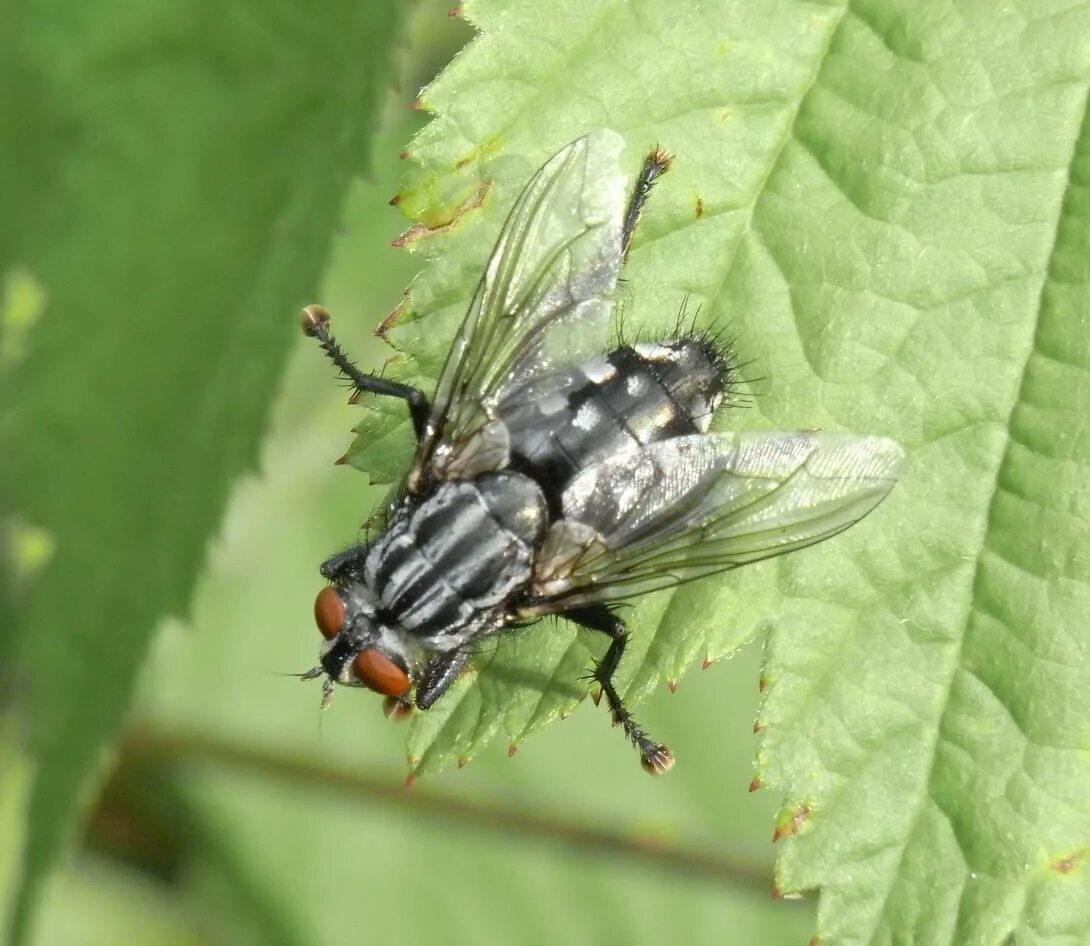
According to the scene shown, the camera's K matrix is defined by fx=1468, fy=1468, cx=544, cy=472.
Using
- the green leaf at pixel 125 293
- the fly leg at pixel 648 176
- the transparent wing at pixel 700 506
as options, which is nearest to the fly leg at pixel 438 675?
the transparent wing at pixel 700 506

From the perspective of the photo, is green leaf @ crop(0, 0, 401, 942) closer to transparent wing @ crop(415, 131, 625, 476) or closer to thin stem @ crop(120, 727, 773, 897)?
transparent wing @ crop(415, 131, 625, 476)

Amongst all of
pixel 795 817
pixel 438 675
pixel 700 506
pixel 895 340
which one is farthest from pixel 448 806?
pixel 895 340

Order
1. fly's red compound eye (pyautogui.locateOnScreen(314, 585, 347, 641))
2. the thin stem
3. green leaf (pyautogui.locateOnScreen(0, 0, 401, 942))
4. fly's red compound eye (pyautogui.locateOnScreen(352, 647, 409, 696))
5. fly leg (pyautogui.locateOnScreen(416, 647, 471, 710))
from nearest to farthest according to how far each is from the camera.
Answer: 1. fly leg (pyautogui.locateOnScreen(416, 647, 471, 710))
2. fly's red compound eye (pyautogui.locateOnScreen(352, 647, 409, 696))
3. fly's red compound eye (pyautogui.locateOnScreen(314, 585, 347, 641))
4. green leaf (pyautogui.locateOnScreen(0, 0, 401, 942))
5. the thin stem

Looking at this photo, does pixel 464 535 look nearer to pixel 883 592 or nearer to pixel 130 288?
pixel 883 592

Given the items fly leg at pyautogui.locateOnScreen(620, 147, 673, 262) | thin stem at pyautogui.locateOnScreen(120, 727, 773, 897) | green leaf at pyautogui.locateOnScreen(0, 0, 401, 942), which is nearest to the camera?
fly leg at pyautogui.locateOnScreen(620, 147, 673, 262)

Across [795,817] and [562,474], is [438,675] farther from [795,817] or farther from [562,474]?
[795,817]

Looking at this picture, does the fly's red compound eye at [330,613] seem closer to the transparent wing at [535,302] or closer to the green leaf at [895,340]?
the transparent wing at [535,302]

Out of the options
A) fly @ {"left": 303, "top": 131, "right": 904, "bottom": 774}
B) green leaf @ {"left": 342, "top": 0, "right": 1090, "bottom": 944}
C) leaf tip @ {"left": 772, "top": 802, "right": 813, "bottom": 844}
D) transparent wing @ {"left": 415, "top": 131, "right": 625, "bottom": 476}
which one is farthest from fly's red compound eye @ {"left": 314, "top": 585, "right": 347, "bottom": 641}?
leaf tip @ {"left": 772, "top": 802, "right": 813, "bottom": 844}
